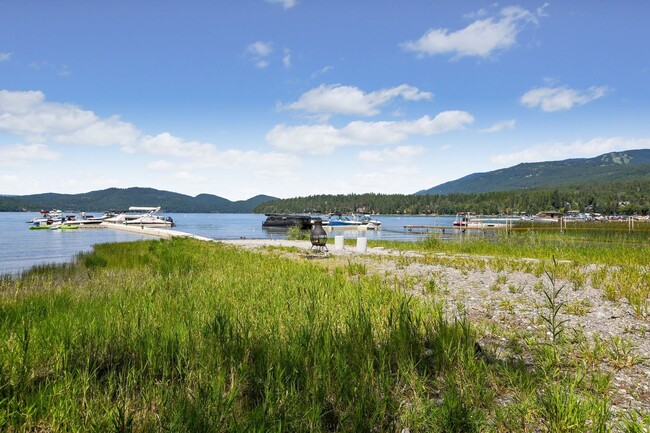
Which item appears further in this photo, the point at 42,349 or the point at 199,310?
the point at 199,310

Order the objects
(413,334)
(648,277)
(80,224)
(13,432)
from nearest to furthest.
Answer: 1. (13,432)
2. (413,334)
3. (648,277)
4. (80,224)

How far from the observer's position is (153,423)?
2971 millimetres

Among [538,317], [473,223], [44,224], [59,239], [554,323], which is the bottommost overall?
[473,223]

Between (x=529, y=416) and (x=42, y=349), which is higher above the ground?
(x=42, y=349)

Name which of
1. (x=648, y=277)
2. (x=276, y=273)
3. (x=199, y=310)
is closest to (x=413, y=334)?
(x=199, y=310)

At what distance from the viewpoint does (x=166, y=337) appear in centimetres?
436

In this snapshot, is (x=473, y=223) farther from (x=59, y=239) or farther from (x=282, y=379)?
(x=282, y=379)

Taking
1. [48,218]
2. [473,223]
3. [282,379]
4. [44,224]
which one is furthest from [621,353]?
[48,218]

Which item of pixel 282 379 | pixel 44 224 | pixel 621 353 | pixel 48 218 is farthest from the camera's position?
pixel 48 218

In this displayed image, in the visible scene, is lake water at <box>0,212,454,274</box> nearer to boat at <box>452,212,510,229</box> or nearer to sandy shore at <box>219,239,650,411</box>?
boat at <box>452,212,510,229</box>

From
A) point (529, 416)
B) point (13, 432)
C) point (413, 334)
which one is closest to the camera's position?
point (13, 432)

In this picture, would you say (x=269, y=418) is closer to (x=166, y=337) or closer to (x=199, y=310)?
(x=166, y=337)

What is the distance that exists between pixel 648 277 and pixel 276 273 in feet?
30.3

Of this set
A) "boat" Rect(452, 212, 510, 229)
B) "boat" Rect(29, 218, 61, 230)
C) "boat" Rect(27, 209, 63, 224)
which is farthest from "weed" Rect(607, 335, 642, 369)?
Answer: "boat" Rect(27, 209, 63, 224)
